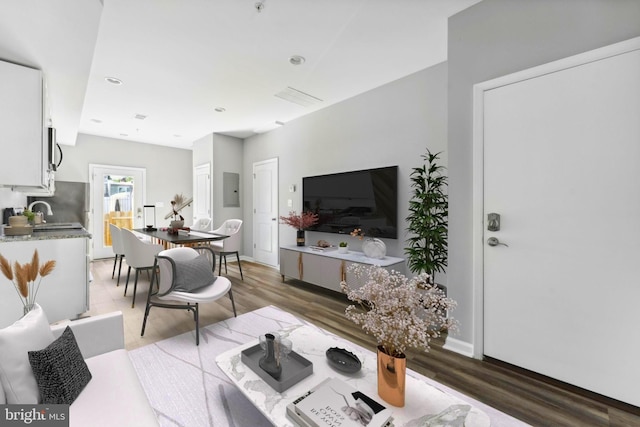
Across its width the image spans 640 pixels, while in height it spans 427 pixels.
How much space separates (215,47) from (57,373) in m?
2.73

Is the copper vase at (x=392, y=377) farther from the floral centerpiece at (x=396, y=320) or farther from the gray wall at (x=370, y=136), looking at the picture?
the gray wall at (x=370, y=136)

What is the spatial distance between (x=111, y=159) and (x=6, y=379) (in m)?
6.52

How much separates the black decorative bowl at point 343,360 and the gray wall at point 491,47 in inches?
51.1

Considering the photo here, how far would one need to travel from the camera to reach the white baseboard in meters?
2.21

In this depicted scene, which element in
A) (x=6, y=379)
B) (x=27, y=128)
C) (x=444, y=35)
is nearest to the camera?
(x=6, y=379)

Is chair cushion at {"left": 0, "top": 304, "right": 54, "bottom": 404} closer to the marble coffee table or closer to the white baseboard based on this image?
the marble coffee table

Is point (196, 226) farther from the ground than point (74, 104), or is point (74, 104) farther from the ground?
point (74, 104)

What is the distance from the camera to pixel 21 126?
7.63 ft

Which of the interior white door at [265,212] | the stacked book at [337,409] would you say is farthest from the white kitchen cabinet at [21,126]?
the interior white door at [265,212]

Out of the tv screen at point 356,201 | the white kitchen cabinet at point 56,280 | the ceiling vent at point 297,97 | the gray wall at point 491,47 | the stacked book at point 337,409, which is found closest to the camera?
the stacked book at point 337,409

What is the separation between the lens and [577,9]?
1.79 metres

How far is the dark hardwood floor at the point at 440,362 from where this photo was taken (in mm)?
1607

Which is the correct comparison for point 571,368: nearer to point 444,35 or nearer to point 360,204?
point 360,204

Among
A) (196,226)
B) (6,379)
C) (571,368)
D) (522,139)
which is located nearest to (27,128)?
(6,379)
